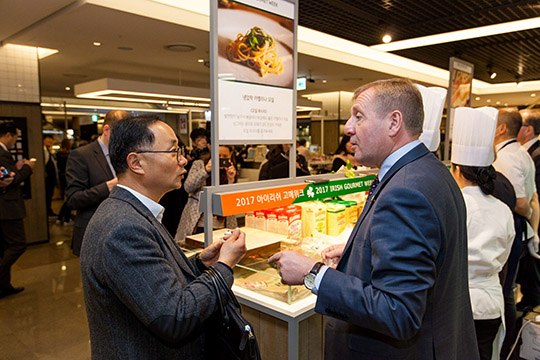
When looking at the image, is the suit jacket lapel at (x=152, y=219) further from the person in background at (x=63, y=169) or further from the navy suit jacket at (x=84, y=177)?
the person in background at (x=63, y=169)

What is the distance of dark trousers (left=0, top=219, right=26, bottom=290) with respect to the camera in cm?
422

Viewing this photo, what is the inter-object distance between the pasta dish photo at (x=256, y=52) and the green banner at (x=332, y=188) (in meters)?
0.73

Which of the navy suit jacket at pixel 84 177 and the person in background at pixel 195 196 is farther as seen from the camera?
the person in background at pixel 195 196

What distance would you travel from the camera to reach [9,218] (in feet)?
13.9

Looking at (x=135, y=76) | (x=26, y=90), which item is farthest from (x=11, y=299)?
(x=135, y=76)

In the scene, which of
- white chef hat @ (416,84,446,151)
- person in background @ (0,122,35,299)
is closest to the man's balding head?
white chef hat @ (416,84,446,151)

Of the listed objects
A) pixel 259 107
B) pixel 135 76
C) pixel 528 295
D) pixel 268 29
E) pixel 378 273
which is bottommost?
pixel 528 295

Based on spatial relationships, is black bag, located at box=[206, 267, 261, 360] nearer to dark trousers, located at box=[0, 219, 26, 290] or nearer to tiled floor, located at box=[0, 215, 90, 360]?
tiled floor, located at box=[0, 215, 90, 360]

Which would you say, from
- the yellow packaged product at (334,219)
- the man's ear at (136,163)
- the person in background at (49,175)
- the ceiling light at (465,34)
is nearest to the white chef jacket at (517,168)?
the yellow packaged product at (334,219)

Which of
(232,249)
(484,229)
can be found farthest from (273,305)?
(484,229)

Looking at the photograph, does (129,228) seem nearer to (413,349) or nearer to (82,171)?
(413,349)

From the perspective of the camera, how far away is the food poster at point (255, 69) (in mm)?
1960

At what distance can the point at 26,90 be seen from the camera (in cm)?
626

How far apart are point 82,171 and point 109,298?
7.10 ft
